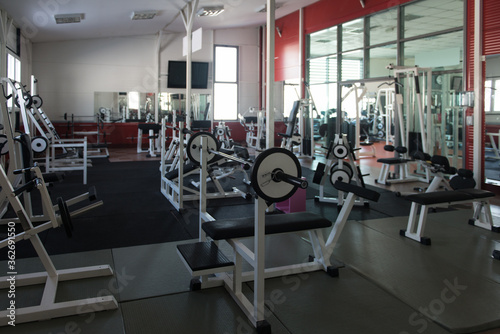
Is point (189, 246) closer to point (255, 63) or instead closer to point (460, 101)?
point (460, 101)

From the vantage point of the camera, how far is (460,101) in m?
4.81

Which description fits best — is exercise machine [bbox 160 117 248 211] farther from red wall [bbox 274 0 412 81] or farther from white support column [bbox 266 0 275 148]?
red wall [bbox 274 0 412 81]

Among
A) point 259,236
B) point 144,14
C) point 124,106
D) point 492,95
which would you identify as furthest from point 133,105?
point 259,236

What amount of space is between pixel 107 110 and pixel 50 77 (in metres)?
1.45

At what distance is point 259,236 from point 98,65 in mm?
9450

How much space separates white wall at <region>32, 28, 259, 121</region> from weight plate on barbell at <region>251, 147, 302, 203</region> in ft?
30.3

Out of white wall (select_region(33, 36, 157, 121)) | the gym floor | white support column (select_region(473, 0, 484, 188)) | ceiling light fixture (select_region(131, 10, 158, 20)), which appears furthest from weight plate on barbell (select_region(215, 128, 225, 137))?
the gym floor

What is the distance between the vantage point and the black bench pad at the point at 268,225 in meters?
2.05

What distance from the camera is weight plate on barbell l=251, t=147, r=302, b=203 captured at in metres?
1.62

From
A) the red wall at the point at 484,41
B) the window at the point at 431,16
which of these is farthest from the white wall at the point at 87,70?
the red wall at the point at 484,41

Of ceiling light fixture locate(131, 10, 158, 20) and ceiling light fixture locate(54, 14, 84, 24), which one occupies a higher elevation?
ceiling light fixture locate(131, 10, 158, 20)

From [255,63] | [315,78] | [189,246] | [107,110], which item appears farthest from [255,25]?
[189,246]

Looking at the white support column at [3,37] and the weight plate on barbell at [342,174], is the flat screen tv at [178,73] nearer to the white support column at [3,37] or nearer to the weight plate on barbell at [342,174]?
the white support column at [3,37]

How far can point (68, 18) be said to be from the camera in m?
7.07
